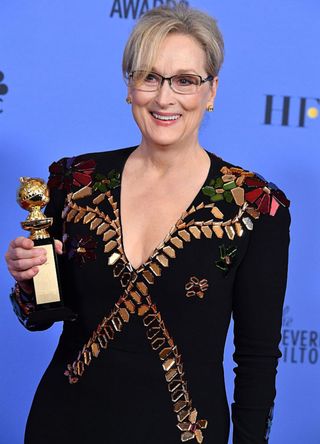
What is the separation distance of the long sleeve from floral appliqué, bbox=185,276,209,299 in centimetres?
7

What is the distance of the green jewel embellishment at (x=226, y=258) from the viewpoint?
1460mm

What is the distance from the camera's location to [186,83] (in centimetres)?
148

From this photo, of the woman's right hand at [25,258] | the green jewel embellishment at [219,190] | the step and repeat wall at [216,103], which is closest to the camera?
the woman's right hand at [25,258]

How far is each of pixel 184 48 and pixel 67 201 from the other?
0.35m

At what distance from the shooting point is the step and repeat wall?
228 cm

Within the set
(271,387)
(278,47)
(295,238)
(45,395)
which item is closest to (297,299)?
(295,238)

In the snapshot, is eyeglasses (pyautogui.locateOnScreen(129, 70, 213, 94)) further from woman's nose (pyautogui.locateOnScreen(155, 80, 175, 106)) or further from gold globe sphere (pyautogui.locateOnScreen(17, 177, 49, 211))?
gold globe sphere (pyautogui.locateOnScreen(17, 177, 49, 211))

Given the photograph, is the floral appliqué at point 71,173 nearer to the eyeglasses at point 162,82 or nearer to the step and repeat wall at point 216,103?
the eyeglasses at point 162,82

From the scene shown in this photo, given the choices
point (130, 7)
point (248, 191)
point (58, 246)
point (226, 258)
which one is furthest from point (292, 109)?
point (58, 246)

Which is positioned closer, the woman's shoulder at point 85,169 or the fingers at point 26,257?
the fingers at point 26,257

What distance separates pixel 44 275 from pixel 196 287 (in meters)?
0.26

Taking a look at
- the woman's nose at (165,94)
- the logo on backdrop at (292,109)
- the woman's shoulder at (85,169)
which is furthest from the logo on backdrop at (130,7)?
the woman's nose at (165,94)

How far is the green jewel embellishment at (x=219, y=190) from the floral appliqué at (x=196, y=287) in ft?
0.52

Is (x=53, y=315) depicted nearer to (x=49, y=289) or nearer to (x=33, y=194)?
(x=49, y=289)
